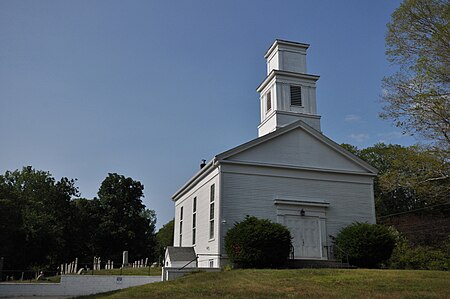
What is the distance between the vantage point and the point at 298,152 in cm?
2452

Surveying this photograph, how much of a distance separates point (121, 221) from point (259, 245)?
4192cm

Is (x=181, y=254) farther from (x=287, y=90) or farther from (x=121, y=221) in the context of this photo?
(x=121, y=221)

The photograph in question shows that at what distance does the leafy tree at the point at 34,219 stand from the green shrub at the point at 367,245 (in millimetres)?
33121

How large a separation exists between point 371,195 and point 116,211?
132ft

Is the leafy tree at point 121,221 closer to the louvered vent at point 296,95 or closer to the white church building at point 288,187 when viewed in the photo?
the white church building at point 288,187

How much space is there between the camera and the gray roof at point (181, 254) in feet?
80.5

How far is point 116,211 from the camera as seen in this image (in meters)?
59.5

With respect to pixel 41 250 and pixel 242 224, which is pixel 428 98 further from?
pixel 41 250

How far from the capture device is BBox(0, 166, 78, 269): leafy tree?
45.6 metres

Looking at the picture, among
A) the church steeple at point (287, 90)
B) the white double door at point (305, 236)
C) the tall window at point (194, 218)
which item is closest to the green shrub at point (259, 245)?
the white double door at point (305, 236)

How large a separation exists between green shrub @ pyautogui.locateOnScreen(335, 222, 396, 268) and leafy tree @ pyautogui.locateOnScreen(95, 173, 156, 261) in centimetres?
3948

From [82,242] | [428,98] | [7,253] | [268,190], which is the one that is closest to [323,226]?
[268,190]

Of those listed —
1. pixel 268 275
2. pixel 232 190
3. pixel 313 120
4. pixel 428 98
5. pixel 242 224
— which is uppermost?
pixel 313 120

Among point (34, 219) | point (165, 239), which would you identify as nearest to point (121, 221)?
point (34, 219)
